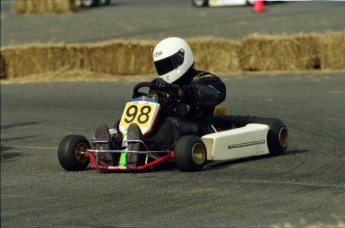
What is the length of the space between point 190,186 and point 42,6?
22833 mm

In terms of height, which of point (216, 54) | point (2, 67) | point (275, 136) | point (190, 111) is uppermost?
point (190, 111)

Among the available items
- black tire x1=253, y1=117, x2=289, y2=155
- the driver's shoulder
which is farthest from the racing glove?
black tire x1=253, y1=117, x2=289, y2=155

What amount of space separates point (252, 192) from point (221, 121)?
233 centimetres

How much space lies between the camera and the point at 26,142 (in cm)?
1143

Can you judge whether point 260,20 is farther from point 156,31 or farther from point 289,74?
point 289,74

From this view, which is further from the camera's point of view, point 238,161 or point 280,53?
point 280,53

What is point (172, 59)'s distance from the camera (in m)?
8.91

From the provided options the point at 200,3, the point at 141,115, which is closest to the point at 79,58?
the point at 141,115

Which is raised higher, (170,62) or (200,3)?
(170,62)

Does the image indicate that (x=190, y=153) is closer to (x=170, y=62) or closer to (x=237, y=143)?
(x=237, y=143)

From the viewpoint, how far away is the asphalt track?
247 inches

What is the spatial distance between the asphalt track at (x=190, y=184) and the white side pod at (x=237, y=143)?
0.31 ft

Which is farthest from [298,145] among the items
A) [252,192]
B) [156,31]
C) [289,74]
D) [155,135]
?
[156,31]

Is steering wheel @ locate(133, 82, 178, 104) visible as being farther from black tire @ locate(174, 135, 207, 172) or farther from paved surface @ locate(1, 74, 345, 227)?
paved surface @ locate(1, 74, 345, 227)
